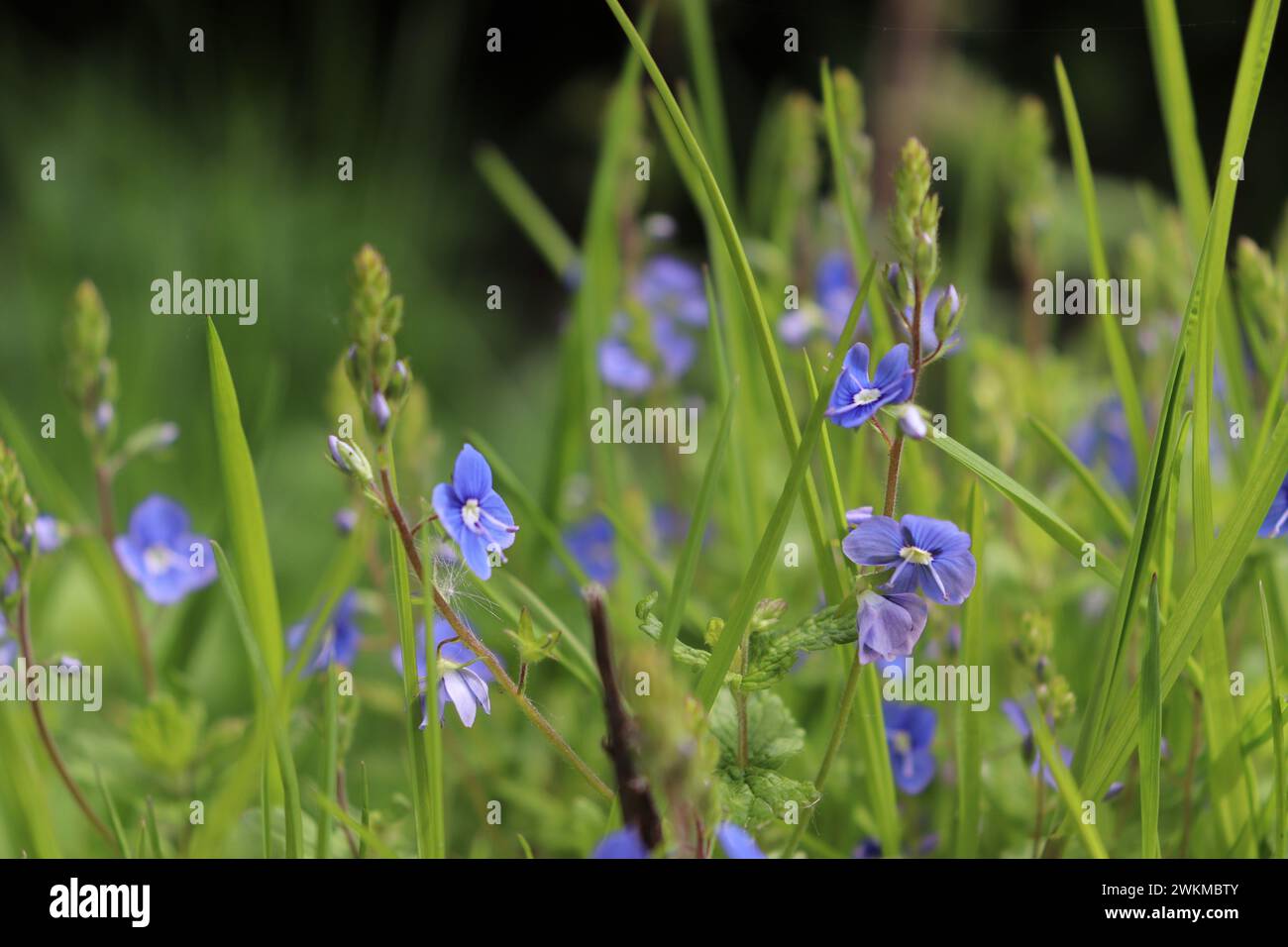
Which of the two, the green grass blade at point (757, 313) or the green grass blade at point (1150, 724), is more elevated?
the green grass blade at point (757, 313)

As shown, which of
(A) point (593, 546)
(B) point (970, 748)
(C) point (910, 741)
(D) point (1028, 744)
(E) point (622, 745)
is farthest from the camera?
(A) point (593, 546)

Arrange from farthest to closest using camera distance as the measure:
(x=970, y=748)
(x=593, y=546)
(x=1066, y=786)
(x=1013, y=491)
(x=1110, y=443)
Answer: (x=593, y=546) → (x=1110, y=443) → (x=970, y=748) → (x=1013, y=491) → (x=1066, y=786)

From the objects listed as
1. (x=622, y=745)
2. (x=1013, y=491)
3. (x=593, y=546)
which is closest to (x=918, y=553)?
(x=1013, y=491)

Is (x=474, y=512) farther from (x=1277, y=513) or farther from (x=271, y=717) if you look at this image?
(x=1277, y=513)

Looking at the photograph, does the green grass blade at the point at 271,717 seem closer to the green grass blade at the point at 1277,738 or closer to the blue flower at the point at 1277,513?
the green grass blade at the point at 1277,738

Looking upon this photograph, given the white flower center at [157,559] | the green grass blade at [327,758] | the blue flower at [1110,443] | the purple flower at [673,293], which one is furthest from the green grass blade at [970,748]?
the purple flower at [673,293]

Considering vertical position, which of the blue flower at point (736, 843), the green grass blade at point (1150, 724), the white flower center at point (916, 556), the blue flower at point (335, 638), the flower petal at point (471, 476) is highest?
the flower petal at point (471, 476)

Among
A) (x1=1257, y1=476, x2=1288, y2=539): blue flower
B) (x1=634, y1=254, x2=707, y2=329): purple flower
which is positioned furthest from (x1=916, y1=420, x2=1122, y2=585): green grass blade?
(x1=634, y1=254, x2=707, y2=329): purple flower
